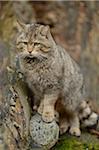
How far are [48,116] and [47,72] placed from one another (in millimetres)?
397

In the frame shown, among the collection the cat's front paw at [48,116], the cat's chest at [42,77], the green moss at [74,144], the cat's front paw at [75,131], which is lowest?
the green moss at [74,144]

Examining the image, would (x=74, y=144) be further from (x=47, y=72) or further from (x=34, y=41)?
(x=34, y=41)

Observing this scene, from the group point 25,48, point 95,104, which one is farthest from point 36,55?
point 95,104

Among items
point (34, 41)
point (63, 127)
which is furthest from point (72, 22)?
point (34, 41)

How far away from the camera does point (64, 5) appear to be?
31.6 ft

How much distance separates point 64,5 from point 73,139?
486 centimetres

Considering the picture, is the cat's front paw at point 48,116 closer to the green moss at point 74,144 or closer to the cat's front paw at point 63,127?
the green moss at point 74,144

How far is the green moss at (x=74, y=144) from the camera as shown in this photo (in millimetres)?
4973

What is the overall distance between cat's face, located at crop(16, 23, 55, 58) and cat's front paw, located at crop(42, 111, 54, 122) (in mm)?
538

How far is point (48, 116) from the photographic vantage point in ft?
15.8

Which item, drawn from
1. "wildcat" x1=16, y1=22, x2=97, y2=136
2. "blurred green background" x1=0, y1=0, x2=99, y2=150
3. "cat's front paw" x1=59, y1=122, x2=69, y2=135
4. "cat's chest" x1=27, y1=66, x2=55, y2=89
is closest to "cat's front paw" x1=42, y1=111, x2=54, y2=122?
"wildcat" x1=16, y1=22, x2=97, y2=136

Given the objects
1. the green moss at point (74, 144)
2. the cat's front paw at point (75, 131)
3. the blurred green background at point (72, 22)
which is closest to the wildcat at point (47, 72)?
the cat's front paw at point (75, 131)

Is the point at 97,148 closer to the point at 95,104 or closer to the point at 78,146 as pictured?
the point at 78,146

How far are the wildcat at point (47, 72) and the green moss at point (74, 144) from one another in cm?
13
